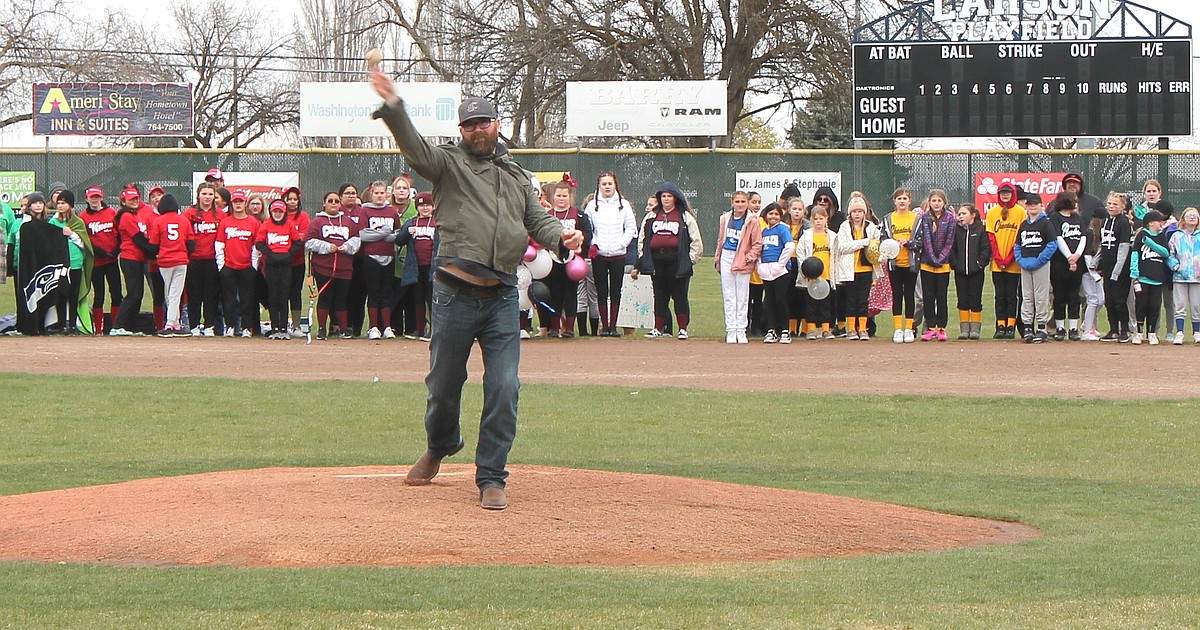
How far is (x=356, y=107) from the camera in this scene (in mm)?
38031

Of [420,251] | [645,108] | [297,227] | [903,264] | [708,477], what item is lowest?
[708,477]

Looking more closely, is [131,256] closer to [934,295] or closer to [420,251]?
[420,251]

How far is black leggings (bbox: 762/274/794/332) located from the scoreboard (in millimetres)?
12862

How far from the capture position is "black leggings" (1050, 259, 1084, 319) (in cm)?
1769

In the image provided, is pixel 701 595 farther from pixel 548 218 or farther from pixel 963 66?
pixel 963 66

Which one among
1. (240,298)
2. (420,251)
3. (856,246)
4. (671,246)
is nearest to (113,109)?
(240,298)

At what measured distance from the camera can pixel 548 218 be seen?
768cm

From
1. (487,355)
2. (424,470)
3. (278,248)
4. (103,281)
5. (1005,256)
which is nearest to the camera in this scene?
(487,355)

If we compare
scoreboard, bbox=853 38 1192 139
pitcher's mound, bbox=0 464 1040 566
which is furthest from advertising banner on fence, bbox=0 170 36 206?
pitcher's mound, bbox=0 464 1040 566

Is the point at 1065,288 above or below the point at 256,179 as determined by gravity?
below

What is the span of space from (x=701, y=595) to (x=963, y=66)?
25727 millimetres

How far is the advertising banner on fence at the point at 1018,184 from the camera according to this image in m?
29.5

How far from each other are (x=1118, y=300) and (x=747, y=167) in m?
12.6

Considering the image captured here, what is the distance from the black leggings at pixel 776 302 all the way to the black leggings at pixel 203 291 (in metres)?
6.79
